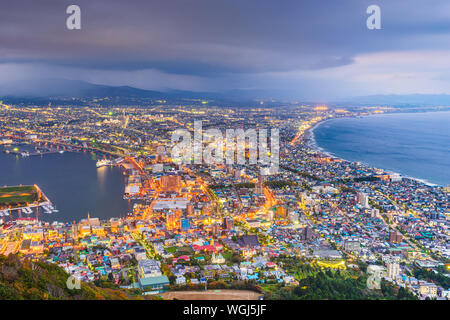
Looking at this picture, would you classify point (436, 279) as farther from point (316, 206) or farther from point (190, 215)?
point (190, 215)

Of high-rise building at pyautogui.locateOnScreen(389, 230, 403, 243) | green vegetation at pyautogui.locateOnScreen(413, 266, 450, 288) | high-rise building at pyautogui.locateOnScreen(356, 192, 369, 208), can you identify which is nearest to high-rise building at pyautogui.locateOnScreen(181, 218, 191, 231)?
high-rise building at pyautogui.locateOnScreen(389, 230, 403, 243)

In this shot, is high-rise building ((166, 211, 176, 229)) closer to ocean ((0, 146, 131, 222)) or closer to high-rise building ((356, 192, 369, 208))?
ocean ((0, 146, 131, 222))

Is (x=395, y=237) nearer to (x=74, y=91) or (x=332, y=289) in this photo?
(x=332, y=289)

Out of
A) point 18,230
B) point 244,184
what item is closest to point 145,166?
point 244,184

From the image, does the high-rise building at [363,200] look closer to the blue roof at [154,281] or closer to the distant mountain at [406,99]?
the blue roof at [154,281]

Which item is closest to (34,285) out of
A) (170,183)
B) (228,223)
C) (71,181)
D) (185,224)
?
(185,224)
